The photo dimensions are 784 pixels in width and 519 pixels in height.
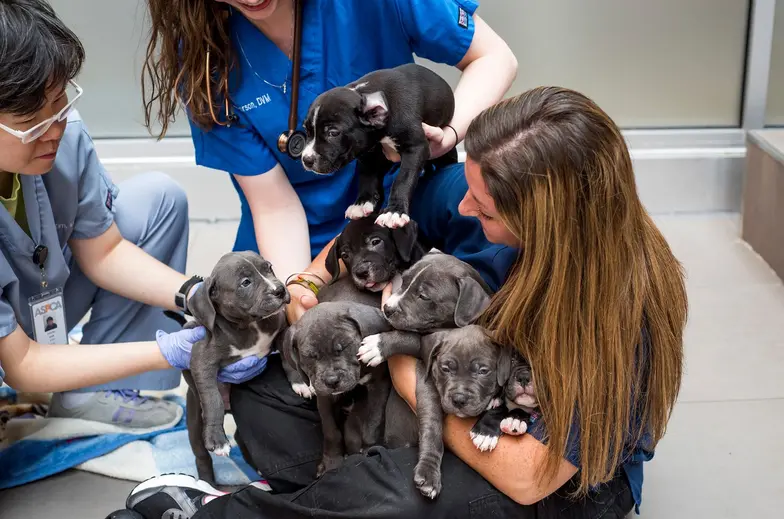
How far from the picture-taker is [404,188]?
2008 millimetres

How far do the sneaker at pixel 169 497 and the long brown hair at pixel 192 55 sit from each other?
2.94ft

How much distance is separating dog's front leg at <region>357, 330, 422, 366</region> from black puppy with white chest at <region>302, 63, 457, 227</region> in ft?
0.82

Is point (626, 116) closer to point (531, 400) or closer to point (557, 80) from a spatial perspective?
point (557, 80)

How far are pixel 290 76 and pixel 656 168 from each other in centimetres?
225

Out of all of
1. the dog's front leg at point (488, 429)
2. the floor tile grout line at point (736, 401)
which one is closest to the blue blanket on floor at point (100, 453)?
the dog's front leg at point (488, 429)

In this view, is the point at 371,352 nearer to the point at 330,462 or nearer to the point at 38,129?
the point at 330,462

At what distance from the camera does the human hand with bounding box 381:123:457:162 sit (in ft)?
6.81

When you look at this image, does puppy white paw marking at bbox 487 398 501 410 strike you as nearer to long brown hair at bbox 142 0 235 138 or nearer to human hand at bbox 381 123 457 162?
human hand at bbox 381 123 457 162

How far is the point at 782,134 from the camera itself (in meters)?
3.60

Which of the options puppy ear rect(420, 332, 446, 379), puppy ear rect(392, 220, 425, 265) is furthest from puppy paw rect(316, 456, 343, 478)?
puppy ear rect(392, 220, 425, 265)

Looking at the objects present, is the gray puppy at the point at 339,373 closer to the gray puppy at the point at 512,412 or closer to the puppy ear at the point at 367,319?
the puppy ear at the point at 367,319

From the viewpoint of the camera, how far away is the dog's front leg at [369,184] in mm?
2131

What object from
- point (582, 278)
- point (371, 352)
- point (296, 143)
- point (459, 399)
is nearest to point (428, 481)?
point (459, 399)

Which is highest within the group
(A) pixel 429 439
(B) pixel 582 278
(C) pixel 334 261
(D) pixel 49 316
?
(B) pixel 582 278
